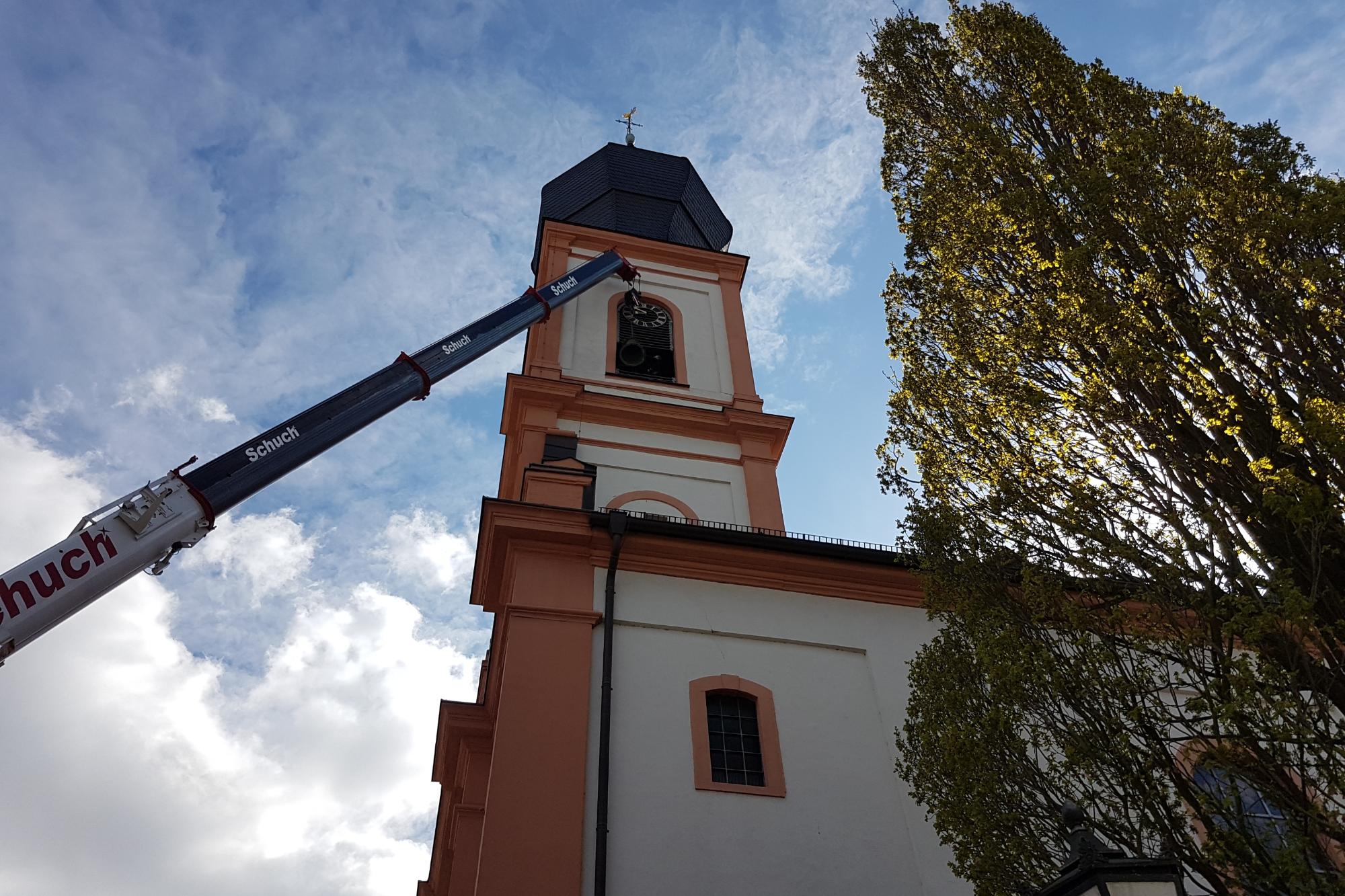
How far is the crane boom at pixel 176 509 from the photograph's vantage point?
Answer: 993 cm

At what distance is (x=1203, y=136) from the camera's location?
29.5 feet

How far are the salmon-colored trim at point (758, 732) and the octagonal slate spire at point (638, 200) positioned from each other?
1358 cm

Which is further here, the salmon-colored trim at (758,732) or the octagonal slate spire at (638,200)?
the octagonal slate spire at (638,200)

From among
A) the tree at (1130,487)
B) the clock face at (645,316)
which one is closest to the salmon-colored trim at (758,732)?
the tree at (1130,487)

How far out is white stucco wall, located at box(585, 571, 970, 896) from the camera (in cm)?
1051

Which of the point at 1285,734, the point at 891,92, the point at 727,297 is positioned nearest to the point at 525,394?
the point at 727,297

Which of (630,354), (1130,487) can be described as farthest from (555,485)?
(1130,487)

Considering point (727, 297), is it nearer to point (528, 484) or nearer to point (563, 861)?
point (528, 484)

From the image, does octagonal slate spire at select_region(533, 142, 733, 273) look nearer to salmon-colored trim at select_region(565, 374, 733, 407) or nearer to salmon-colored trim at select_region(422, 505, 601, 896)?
salmon-colored trim at select_region(565, 374, 733, 407)

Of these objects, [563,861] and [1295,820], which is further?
[563,861]

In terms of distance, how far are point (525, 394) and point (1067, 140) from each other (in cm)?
1041

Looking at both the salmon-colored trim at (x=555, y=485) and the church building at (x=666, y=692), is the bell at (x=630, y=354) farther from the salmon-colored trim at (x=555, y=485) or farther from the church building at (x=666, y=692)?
the salmon-colored trim at (x=555, y=485)

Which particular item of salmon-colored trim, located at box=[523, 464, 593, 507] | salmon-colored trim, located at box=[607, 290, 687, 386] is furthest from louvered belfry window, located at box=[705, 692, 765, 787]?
salmon-colored trim, located at box=[607, 290, 687, 386]

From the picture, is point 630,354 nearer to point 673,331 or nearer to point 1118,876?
point 673,331
